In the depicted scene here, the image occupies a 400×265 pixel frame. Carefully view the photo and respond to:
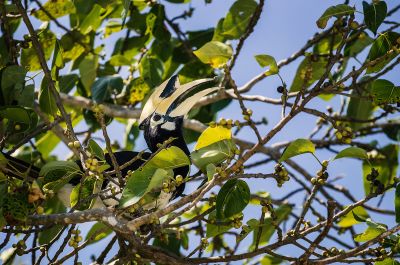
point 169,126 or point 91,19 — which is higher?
point 91,19

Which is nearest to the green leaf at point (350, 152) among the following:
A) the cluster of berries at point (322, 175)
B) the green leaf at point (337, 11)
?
the cluster of berries at point (322, 175)

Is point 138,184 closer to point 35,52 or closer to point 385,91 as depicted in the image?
point 385,91

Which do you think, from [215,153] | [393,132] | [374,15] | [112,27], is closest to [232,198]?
[215,153]

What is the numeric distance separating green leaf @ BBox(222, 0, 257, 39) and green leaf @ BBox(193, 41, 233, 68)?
84 cm

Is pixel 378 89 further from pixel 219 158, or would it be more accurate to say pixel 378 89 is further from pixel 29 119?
pixel 29 119

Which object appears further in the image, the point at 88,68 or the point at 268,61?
the point at 88,68

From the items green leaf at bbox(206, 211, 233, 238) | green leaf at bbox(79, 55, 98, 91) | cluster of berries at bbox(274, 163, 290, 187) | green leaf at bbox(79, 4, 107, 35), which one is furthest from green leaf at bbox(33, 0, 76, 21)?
cluster of berries at bbox(274, 163, 290, 187)

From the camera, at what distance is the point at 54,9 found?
119 inches

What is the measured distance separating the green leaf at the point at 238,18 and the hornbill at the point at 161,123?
24 centimetres

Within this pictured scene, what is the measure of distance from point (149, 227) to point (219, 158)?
63cm

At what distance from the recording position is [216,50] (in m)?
2.03

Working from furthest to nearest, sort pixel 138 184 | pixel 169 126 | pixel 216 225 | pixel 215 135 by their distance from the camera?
pixel 169 126
pixel 216 225
pixel 215 135
pixel 138 184

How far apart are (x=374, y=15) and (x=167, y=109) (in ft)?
3.25

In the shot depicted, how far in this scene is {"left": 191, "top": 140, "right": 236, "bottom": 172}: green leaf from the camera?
195 centimetres
